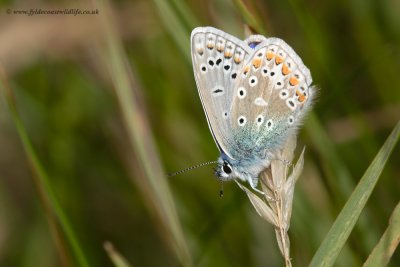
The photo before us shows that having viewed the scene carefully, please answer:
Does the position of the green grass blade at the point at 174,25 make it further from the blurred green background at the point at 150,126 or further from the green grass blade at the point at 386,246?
the green grass blade at the point at 386,246

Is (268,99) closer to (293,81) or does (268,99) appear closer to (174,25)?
(293,81)

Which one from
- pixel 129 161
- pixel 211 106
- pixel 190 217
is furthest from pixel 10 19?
pixel 211 106

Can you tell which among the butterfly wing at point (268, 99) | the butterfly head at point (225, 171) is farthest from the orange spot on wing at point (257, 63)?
the butterfly head at point (225, 171)

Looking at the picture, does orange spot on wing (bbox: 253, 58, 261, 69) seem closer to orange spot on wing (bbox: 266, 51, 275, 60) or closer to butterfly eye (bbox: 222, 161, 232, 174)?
orange spot on wing (bbox: 266, 51, 275, 60)

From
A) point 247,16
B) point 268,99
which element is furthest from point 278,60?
point 247,16

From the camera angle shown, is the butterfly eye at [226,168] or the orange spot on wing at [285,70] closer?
the orange spot on wing at [285,70]

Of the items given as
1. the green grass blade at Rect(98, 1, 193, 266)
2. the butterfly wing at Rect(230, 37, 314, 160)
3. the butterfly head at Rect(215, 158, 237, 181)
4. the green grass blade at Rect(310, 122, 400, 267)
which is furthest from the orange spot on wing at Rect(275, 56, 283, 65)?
the green grass blade at Rect(310, 122, 400, 267)

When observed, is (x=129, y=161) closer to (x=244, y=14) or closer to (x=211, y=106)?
(x=211, y=106)
